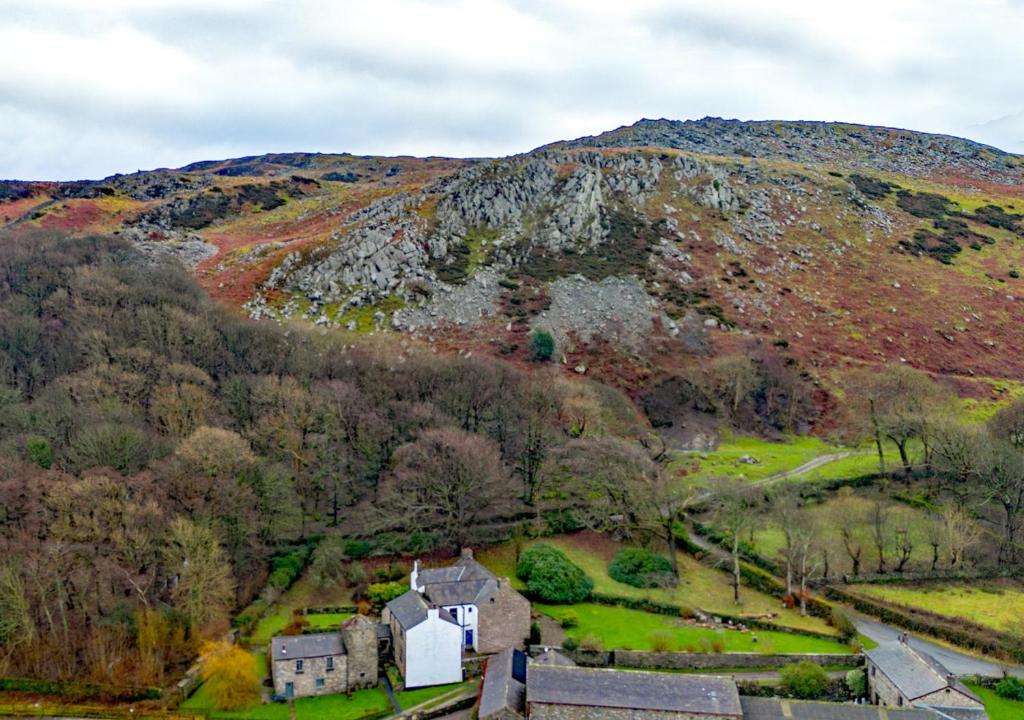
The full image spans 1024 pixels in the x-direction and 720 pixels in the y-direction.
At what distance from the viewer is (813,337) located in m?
92.6

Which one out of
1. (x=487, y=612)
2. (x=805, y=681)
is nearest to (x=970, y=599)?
(x=805, y=681)

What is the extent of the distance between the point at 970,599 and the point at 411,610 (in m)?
33.0

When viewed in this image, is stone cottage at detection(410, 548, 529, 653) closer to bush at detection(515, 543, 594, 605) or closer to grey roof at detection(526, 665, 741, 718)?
bush at detection(515, 543, 594, 605)

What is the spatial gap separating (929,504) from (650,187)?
71.7m

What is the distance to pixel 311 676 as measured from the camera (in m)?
37.9

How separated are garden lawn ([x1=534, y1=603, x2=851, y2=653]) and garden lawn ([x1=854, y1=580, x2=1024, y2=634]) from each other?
7235 mm

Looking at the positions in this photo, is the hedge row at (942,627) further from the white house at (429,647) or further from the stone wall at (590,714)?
the white house at (429,647)

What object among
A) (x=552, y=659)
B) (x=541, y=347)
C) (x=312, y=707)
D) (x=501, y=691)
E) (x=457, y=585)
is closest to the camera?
(x=501, y=691)

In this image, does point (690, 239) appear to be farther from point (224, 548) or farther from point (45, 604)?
point (45, 604)

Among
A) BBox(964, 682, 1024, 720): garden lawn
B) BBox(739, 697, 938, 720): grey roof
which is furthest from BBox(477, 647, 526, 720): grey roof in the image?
BBox(964, 682, 1024, 720): garden lawn

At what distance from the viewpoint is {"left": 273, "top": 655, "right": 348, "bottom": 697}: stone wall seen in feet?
123

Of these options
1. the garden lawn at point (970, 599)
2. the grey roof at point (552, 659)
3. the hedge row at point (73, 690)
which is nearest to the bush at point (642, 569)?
the grey roof at point (552, 659)

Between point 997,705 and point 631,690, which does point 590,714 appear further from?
point 997,705

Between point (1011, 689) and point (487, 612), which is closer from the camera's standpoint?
point (1011, 689)
